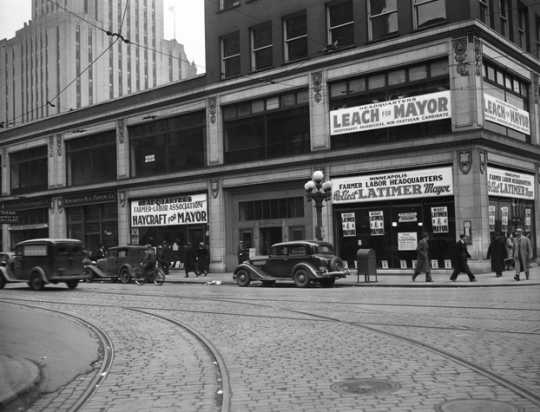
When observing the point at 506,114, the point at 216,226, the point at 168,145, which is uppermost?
the point at 168,145

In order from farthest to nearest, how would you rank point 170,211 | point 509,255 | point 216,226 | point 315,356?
point 170,211 → point 216,226 → point 509,255 → point 315,356

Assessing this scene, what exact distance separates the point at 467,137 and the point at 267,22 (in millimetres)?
12443

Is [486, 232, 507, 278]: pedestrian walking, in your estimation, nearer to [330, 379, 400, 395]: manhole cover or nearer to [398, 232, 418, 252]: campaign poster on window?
[398, 232, 418, 252]: campaign poster on window

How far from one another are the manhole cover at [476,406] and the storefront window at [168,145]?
96.0ft

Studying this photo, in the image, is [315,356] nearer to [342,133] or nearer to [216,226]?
[342,133]

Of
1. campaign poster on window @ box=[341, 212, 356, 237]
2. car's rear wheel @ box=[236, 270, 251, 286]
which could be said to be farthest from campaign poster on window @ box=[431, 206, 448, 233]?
car's rear wheel @ box=[236, 270, 251, 286]

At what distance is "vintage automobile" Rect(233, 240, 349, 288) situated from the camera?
72.1ft

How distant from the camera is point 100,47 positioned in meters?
81.1

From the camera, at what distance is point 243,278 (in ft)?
78.8

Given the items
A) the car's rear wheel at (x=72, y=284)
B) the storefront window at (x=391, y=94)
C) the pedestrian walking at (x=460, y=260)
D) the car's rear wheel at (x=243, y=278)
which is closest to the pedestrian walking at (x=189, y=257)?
the car's rear wheel at (x=243, y=278)

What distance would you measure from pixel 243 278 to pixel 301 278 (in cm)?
279

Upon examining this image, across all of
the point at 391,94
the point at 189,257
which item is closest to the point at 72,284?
the point at 189,257

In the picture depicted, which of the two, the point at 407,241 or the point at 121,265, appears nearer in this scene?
the point at 407,241

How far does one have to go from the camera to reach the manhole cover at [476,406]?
→ 18.7 ft
